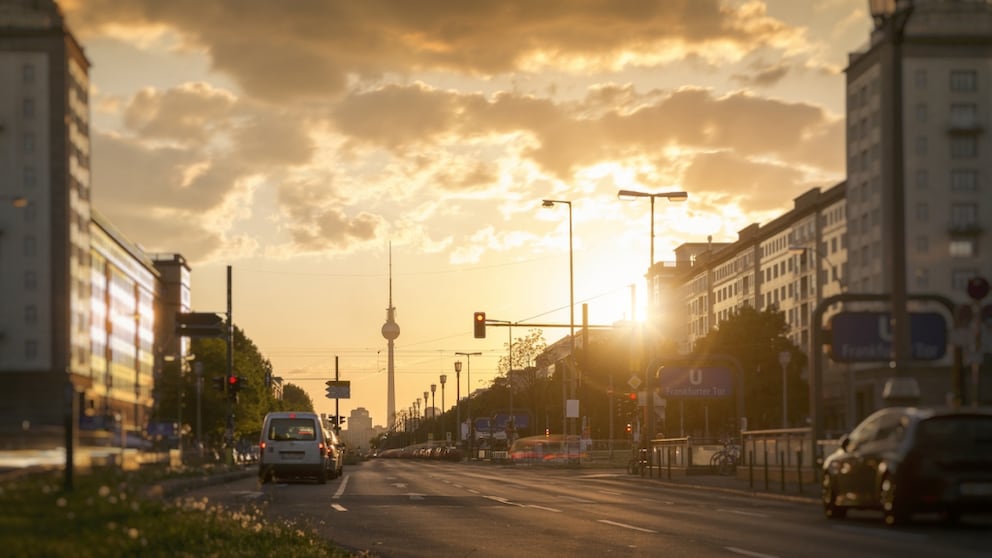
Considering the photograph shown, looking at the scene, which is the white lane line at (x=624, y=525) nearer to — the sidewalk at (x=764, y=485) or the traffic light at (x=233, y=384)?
the sidewalk at (x=764, y=485)

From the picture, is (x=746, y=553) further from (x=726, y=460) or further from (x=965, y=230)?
(x=965, y=230)

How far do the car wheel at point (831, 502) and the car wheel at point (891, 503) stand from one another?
2336 mm

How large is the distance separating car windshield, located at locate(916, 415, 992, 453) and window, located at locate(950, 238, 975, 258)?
A: 86.6 meters

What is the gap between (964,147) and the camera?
10381cm

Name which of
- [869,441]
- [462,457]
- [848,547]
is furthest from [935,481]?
[462,457]

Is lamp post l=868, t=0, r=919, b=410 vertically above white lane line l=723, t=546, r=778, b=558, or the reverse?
lamp post l=868, t=0, r=919, b=410

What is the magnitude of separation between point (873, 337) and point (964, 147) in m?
76.5

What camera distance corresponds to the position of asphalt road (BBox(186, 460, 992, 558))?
15711mm

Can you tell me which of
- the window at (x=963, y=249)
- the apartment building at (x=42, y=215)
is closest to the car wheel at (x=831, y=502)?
the apartment building at (x=42, y=215)

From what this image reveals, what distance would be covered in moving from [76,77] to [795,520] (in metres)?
15.5

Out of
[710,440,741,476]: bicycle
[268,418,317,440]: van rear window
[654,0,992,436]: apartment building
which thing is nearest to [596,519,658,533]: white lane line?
[268,418,317,440]: van rear window

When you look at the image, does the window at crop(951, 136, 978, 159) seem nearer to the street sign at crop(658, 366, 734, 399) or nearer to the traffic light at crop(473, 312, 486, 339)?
the street sign at crop(658, 366, 734, 399)

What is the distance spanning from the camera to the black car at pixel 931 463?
18172 mm

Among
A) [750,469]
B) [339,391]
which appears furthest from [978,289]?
[339,391]
